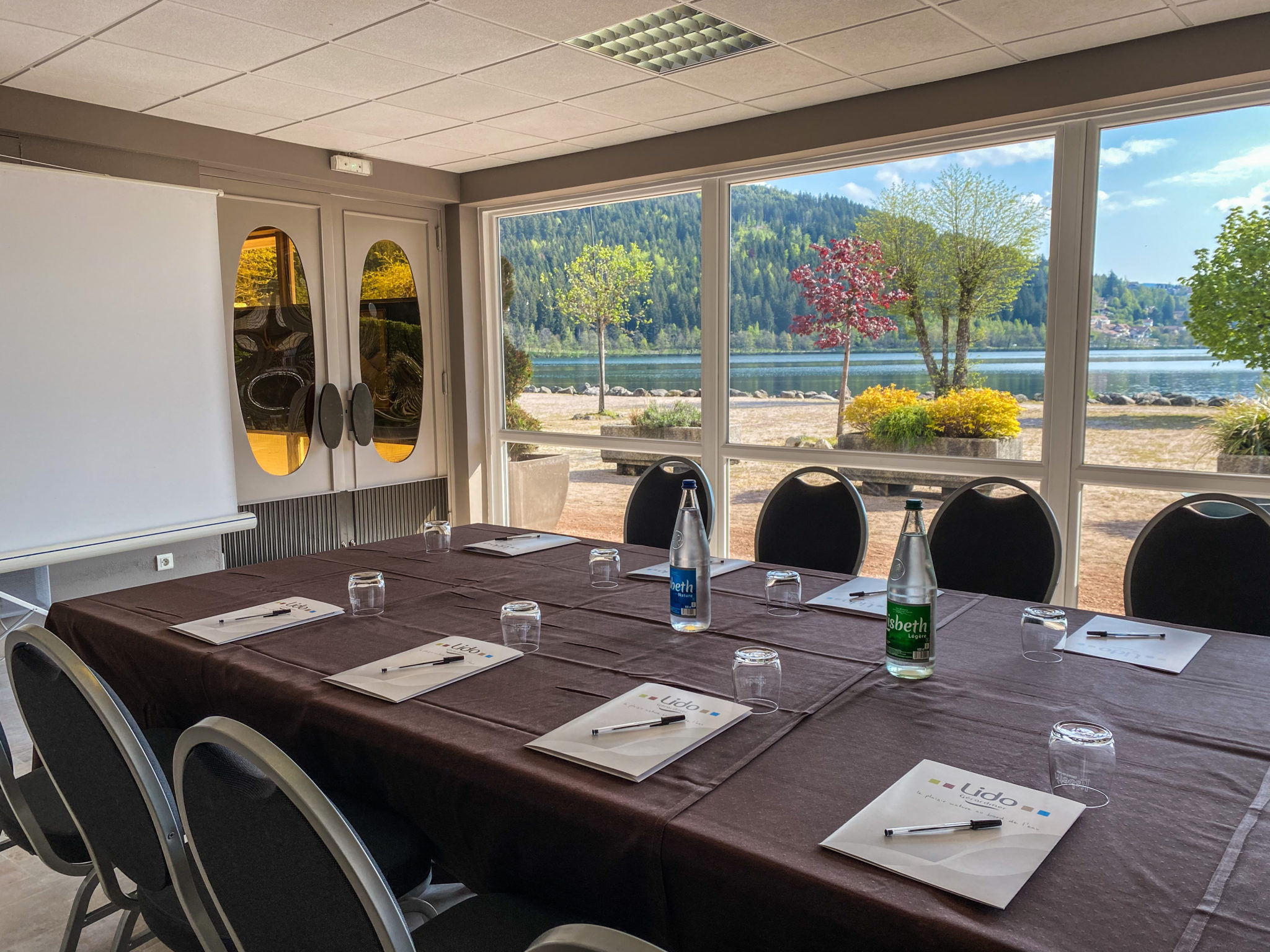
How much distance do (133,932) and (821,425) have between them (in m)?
3.70

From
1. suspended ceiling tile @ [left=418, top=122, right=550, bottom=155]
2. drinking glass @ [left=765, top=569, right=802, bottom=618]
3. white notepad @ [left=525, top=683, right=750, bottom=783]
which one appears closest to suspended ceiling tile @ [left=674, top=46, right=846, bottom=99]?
suspended ceiling tile @ [left=418, top=122, right=550, bottom=155]

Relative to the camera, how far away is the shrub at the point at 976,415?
423 cm

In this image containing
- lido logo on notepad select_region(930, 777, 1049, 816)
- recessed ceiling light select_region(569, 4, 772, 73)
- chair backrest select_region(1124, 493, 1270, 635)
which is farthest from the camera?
recessed ceiling light select_region(569, 4, 772, 73)

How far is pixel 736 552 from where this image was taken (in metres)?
5.20

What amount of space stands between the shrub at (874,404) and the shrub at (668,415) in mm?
961

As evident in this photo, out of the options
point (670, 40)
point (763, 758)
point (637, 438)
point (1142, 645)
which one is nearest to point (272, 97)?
point (670, 40)

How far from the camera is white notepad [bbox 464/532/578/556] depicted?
299 centimetres

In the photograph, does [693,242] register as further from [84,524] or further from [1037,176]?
[84,524]

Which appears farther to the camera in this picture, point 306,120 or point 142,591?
point 306,120

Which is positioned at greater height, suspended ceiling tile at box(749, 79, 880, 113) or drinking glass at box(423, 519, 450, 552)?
suspended ceiling tile at box(749, 79, 880, 113)

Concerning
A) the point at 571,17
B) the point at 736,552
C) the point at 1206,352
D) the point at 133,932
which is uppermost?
the point at 571,17

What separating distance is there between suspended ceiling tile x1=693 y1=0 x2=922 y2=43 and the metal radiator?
139 inches

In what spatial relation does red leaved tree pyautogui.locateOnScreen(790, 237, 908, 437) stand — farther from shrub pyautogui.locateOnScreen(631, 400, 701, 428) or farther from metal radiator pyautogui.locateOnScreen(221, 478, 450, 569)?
metal radiator pyautogui.locateOnScreen(221, 478, 450, 569)

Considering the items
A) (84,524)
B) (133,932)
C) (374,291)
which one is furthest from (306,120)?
(133,932)
